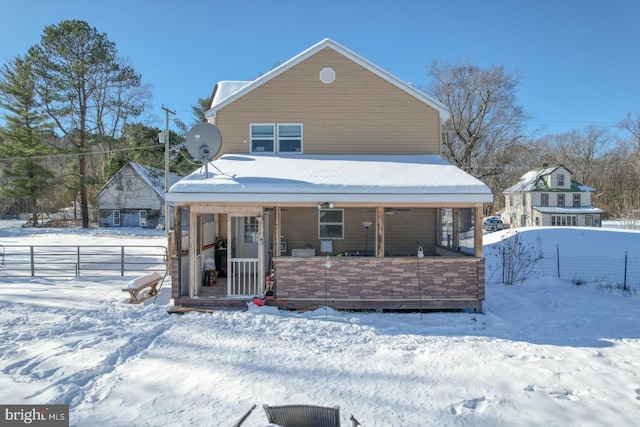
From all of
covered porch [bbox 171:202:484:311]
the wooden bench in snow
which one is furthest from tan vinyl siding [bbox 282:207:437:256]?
the wooden bench in snow

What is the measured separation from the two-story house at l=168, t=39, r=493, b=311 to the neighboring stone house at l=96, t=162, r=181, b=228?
945 inches

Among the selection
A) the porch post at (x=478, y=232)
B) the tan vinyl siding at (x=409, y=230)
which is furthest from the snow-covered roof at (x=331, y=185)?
the tan vinyl siding at (x=409, y=230)

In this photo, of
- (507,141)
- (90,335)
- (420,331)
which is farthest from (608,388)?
(507,141)

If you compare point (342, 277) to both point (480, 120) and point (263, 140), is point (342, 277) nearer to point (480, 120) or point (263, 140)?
point (263, 140)

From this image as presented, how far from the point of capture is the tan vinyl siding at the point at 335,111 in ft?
37.1

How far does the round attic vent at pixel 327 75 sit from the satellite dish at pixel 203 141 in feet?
13.2

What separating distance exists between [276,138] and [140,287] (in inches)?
230

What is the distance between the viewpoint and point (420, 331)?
22.8 feet

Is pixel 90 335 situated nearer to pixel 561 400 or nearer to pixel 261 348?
pixel 261 348

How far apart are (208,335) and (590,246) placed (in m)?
16.4

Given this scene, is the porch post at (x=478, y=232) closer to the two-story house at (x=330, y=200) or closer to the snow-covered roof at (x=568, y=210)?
the two-story house at (x=330, y=200)

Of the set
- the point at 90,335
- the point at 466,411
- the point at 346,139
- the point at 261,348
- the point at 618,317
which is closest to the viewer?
the point at 466,411

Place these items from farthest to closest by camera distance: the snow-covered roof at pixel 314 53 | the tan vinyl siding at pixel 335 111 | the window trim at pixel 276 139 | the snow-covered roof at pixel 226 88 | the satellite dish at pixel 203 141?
the snow-covered roof at pixel 226 88 → the window trim at pixel 276 139 → the tan vinyl siding at pixel 335 111 → the snow-covered roof at pixel 314 53 → the satellite dish at pixel 203 141

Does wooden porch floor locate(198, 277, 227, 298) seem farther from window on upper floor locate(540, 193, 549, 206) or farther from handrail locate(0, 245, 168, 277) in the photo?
window on upper floor locate(540, 193, 549, 206)
